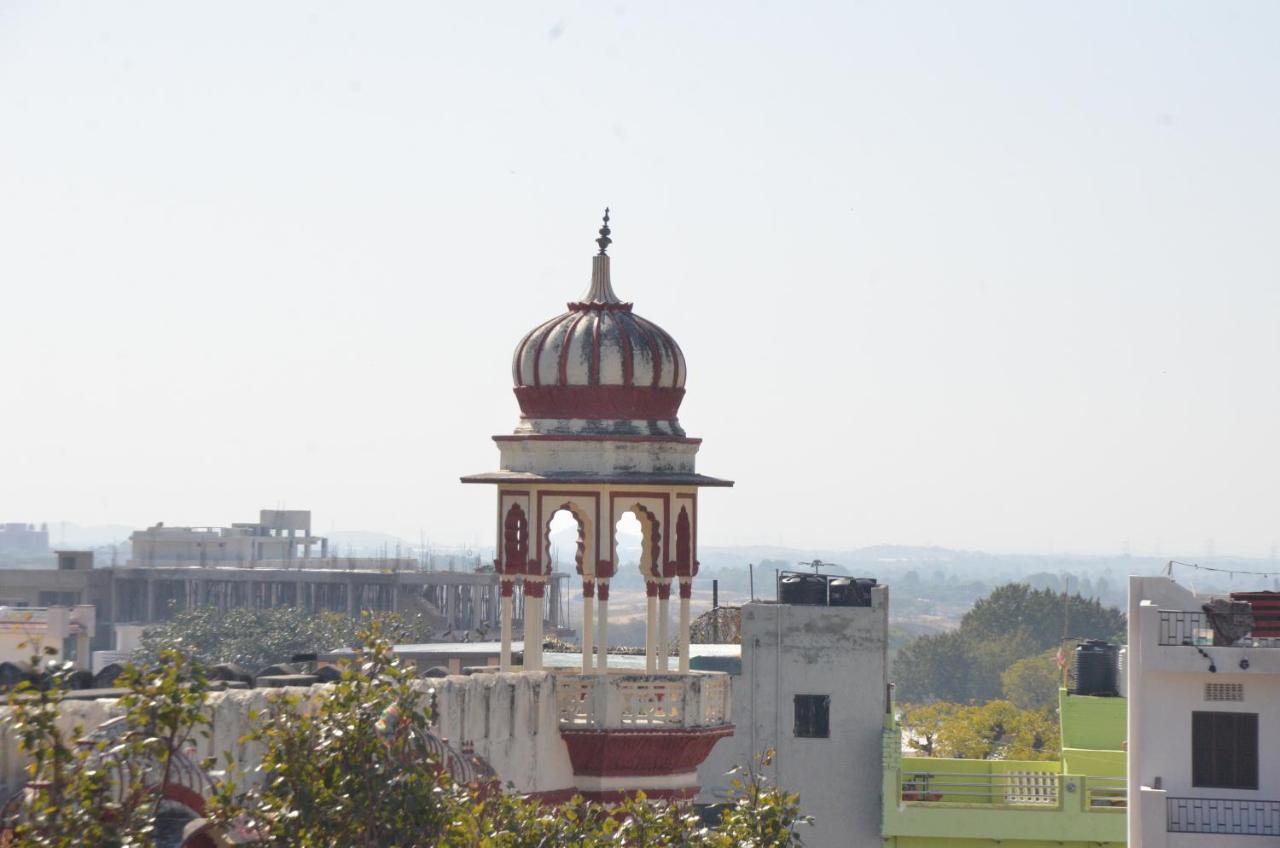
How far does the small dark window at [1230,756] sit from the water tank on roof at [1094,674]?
2290 cm

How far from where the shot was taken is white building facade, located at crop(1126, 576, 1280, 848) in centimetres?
3291

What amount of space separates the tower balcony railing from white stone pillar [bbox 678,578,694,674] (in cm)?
51

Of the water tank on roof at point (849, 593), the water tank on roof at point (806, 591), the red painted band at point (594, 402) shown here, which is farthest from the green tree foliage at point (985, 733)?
the red painted band at point (594, 402)

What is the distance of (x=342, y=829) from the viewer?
18375 mm

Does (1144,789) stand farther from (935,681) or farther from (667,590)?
(935,681)

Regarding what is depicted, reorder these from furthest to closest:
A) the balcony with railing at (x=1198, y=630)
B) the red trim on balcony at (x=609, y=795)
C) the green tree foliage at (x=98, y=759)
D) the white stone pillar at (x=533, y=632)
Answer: the balcony with railing at (x=1198, y=630) → the white stone pillar at (x=533, y=632) → the red trim on balcony at (x=609, y=795) → the green tree foliage at (x=98, y=759)

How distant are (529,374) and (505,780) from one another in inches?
215

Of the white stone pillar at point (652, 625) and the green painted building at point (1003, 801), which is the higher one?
the white stone pillar at point (652, 625)

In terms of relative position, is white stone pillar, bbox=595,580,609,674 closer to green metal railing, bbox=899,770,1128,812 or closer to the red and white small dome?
the red and white small dome

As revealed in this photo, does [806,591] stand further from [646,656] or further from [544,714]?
[544,714]

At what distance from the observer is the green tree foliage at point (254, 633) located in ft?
397

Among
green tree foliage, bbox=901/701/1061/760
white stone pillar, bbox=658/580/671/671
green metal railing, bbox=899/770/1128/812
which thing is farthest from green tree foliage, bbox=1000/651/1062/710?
white stone pillar, bbox=658/580/671/671

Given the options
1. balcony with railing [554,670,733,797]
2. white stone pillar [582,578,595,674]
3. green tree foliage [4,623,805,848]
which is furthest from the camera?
white stone pillar [582,578,595,674]

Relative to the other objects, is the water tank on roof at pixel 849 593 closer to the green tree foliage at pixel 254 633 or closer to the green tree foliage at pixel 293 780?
the green tree foliage at pixel 293 780
